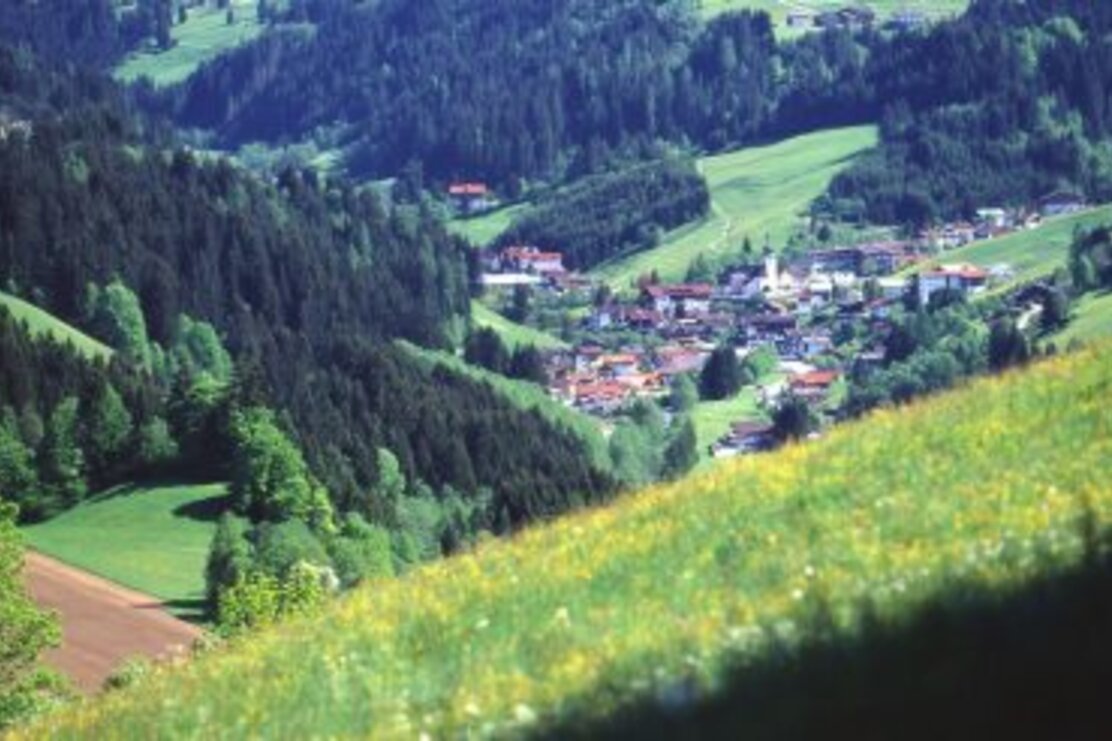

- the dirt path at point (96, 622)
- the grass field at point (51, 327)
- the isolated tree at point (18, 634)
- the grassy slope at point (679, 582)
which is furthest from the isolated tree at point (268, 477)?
the grassy slope at point (679, 582)

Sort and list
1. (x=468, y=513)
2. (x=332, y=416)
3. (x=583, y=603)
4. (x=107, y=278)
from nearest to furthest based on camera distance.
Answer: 1. (x=583, y=603)
2. (x=468, y=513)
3. (x=332, y=416)
4. (x=107, y=278)

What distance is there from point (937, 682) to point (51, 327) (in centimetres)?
16706

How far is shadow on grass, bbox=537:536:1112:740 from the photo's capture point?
429 inches

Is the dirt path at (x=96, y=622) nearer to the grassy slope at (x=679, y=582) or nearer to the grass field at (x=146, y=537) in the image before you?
the grass field at (x=146, y=537)

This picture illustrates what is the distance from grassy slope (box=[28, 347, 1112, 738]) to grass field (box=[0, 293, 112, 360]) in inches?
5837

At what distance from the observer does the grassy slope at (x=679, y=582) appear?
14.3 m

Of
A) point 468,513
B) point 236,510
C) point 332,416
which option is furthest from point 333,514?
point 332,416

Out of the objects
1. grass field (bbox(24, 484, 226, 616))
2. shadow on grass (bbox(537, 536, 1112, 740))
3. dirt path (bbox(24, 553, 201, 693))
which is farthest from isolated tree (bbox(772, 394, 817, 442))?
shadow on grass (bbox(537, 536, 1112, 740))

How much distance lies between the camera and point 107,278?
19850cm

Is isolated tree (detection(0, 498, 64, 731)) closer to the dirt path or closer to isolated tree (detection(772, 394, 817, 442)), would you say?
the dirt path

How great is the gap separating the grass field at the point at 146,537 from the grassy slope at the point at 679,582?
79.0m

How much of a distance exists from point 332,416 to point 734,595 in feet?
502

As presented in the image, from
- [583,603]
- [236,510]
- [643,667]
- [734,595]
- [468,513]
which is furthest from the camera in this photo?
[468,513]

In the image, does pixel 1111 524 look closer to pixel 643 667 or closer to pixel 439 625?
pixel 643 667
